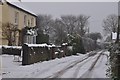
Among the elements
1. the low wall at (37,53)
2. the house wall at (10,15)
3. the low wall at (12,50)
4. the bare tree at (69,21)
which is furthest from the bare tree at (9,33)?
the bare tree at (69,21)

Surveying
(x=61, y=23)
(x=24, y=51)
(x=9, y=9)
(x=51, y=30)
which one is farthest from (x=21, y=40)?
(x=61, y=23)

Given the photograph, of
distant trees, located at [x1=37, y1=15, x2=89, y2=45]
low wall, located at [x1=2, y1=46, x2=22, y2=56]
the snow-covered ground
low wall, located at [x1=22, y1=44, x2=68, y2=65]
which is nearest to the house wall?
low wall, located at [x1=2, y1=46, x2=22, y2=56]

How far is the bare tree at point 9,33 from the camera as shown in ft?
127

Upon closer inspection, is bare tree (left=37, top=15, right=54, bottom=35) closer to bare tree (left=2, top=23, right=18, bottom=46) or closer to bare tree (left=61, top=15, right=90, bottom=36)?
bare tree (left=61, top=15, right=90, bottom=36)

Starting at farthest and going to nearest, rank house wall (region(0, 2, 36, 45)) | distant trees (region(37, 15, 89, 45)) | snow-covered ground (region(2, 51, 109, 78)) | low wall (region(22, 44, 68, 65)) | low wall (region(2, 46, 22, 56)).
A: 1. distant trees (region(37, 15, 89, 45))
2. house wall (region(0, 2, 36, 45))
3. low wall (region(2, 46, 22, 56))
4. low wall (region(22, 44, 68, 65))
5. snow-covered ground (region(2, 51, 109, 78))

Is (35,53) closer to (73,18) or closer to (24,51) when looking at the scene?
(24,51)

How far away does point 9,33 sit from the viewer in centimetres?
3875

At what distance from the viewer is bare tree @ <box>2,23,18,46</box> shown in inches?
1523

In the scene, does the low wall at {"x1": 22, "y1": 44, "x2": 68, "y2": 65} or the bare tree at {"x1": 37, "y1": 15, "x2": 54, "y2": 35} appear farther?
the bare tree at {"x1": 37, "y1": 15, "x2": 54, "y2": 35}

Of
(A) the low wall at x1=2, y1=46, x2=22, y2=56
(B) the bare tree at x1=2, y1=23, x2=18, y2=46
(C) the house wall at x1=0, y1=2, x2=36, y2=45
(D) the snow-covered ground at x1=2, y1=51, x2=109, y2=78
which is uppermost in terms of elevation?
(C) the house wall at x1=0, y1=2, x2=36, y2=45

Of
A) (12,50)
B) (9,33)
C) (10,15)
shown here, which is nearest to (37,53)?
(12,50)

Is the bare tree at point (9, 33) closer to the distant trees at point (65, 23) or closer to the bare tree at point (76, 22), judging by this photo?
the distant trees at point (65, 23)

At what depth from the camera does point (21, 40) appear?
44.5m

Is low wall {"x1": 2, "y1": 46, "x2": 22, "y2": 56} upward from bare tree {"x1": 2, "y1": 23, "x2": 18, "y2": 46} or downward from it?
downward
